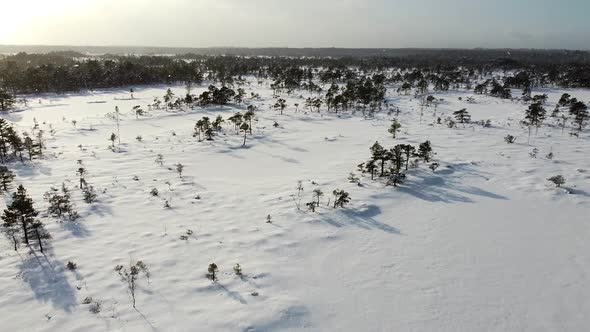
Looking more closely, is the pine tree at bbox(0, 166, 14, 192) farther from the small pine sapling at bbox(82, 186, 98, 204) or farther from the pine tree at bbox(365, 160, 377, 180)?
the pine tree at bbox(365, 160, 377, 180)

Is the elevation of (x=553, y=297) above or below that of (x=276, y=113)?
below

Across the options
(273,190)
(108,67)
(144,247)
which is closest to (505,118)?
(273,190)

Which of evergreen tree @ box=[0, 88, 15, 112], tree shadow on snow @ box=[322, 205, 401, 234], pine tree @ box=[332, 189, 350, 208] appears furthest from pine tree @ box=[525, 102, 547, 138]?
evergreen tree @ box=[0, 88, 15, 112]

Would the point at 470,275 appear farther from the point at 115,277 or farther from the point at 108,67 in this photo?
the point at 108,67

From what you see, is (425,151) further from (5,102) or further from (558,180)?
(5,102)

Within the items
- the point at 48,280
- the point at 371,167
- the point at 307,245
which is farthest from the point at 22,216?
the point at 371,167
